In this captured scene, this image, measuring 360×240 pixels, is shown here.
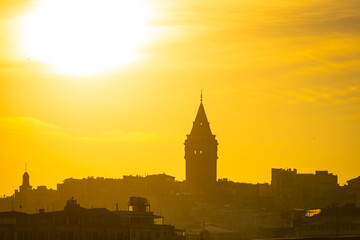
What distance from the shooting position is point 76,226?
164 meters

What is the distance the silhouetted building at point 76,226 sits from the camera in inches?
6334

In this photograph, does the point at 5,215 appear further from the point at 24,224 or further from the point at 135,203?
the point at 135,203

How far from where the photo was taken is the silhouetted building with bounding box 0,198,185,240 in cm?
16088

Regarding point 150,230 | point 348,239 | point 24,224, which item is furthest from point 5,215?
point 348,239

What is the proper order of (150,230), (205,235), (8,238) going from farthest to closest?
(205,235) < (150,230) < (8,238)

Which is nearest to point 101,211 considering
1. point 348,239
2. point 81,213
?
point 81,213

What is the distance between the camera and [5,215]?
164125 mm

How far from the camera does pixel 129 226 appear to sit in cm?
16850

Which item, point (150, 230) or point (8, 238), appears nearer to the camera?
point (8, 238)

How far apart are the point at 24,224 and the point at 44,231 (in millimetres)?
1879

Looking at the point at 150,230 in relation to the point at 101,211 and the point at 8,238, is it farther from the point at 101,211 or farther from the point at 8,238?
the point at 8,238

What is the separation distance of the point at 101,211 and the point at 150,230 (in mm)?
6011

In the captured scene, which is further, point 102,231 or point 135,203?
point 135,203

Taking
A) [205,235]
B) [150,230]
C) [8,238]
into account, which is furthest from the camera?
[205,235]
